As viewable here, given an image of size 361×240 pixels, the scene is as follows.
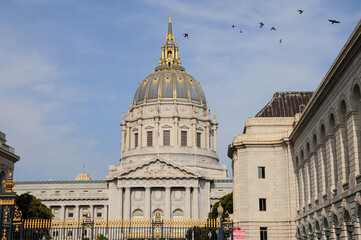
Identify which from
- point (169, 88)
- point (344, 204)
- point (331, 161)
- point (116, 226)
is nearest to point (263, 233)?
point (331, 161)

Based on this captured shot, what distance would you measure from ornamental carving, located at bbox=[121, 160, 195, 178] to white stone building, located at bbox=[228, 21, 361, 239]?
184ft

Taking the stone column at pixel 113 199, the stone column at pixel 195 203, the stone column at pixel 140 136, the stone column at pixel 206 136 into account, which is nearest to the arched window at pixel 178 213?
the stone column at pixel 195 203

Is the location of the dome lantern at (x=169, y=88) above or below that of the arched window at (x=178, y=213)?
above

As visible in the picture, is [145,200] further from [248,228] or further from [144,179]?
[248,228]

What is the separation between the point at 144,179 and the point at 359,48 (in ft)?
288

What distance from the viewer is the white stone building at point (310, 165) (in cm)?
2998

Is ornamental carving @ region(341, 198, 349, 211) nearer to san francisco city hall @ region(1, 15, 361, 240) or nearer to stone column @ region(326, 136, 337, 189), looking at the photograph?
san francisco city hall @ region(1, 15, 361, 240)

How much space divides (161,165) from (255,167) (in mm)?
61053

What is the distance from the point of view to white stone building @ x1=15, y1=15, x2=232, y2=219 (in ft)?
366

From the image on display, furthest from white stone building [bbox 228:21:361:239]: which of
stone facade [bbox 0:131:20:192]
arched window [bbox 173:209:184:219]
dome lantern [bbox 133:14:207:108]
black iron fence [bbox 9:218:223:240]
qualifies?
dome lantern [bbox 133:14:207:108]

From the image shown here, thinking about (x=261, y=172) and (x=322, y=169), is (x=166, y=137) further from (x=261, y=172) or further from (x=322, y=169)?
(x=322, y=169)

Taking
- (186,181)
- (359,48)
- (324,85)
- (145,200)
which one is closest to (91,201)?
(145,200)

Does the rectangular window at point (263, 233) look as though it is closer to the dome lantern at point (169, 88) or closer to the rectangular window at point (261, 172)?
the rectangular window at point (261, 172)

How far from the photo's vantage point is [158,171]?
113m
